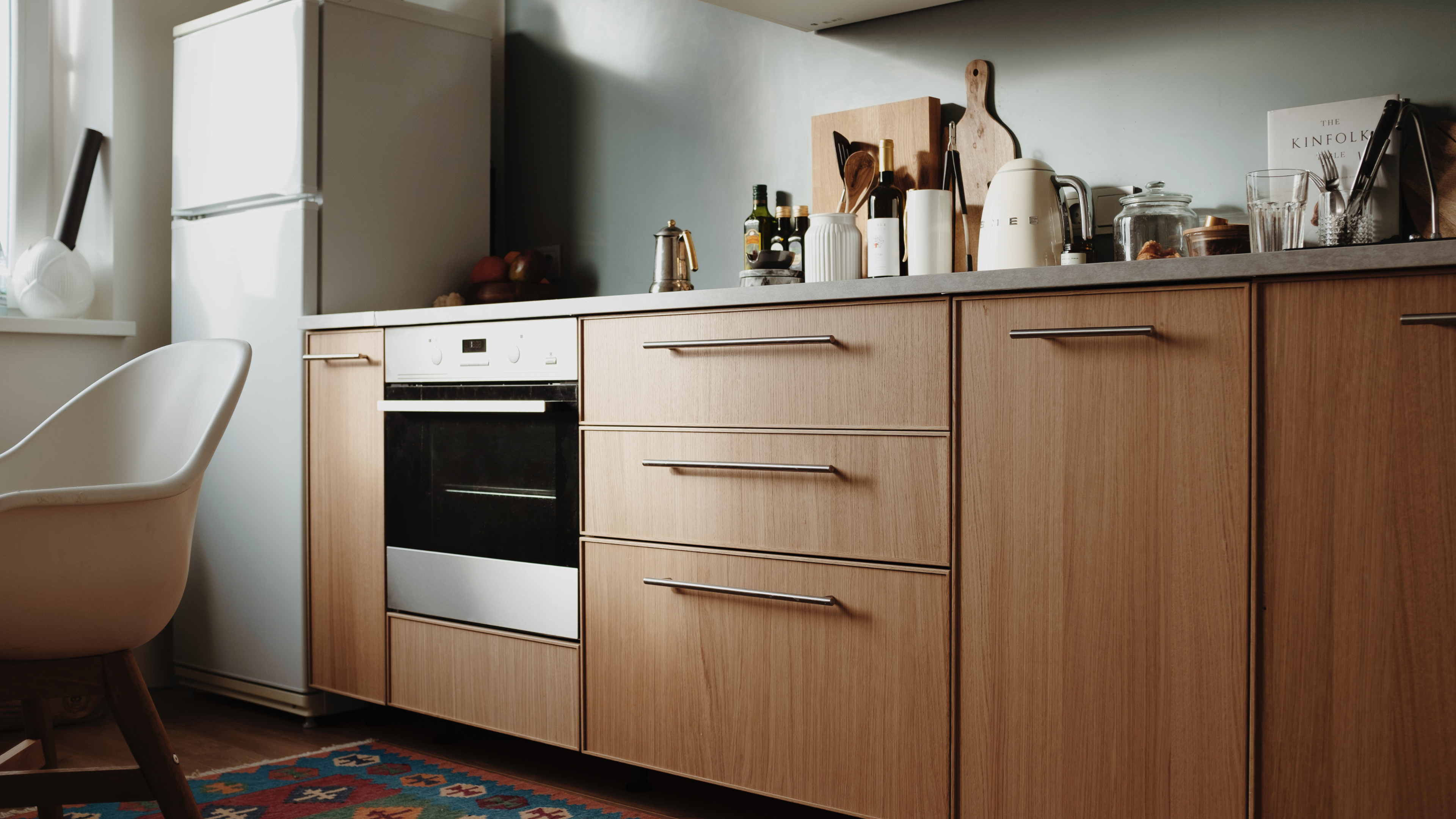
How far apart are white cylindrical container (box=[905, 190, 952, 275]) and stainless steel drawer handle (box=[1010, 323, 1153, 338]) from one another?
497 mm

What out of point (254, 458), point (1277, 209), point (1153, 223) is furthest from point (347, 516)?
point (1277, 209)

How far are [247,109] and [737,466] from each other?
5.58ft

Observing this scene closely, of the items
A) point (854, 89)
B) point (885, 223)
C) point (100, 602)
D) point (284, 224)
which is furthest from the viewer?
point (284, 224)

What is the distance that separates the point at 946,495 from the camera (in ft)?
5.41

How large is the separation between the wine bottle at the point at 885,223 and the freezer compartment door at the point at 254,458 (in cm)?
138

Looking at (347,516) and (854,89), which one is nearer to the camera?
(854,89)

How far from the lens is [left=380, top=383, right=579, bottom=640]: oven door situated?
2119 mm

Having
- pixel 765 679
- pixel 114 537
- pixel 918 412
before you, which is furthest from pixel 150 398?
pixel 918 412

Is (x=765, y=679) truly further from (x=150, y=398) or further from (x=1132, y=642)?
(x=150, y=398)

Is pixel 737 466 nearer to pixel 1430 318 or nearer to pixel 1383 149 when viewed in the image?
pixel 1430 318

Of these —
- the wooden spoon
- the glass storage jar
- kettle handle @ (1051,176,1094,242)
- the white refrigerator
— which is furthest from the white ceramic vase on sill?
the glass storage jar

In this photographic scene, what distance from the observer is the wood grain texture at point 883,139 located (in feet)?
7.26

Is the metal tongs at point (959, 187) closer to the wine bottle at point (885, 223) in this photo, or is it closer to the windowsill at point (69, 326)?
the wine bottle at point (885, 223)

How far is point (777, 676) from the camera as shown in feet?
5.93
